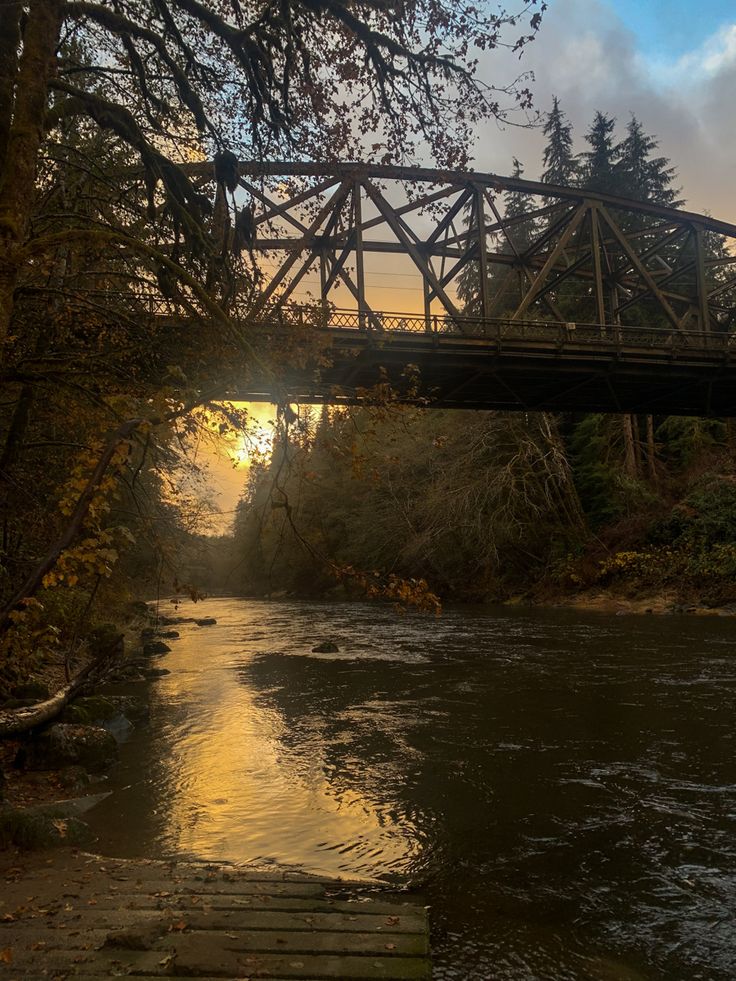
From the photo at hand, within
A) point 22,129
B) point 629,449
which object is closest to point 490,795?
point 22,129

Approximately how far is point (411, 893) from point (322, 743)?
4597mm

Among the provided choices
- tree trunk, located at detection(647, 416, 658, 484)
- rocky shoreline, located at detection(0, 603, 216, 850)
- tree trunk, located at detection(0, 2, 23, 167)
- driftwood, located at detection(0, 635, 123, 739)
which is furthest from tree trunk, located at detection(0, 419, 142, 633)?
tree trunk, located at detection(647, 416, 658, 484)

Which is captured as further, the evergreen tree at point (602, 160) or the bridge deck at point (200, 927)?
the evergreen tree at point (602, 160)

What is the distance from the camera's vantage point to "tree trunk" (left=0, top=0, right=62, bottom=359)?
4.74 m

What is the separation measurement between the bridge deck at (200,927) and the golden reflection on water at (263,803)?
3.18 feet

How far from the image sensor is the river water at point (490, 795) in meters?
4.74

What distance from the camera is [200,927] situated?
3885 millimetres

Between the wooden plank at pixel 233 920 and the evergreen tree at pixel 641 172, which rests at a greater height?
the evergreen tree at pixel 641 172

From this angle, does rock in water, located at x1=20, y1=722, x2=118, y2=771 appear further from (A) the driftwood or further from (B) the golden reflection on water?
(B) the golden reflection on water

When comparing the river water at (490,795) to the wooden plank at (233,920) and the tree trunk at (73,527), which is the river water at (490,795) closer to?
the wooden plank at (233,920)

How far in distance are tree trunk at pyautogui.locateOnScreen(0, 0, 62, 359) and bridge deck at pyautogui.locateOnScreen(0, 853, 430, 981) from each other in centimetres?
354

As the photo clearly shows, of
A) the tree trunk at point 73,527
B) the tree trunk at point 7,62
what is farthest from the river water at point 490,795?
the tree trunk at point 7,62

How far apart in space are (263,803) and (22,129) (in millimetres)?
6396

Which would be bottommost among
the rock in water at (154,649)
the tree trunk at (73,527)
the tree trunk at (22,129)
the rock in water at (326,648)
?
the rock in water at (154,649)
